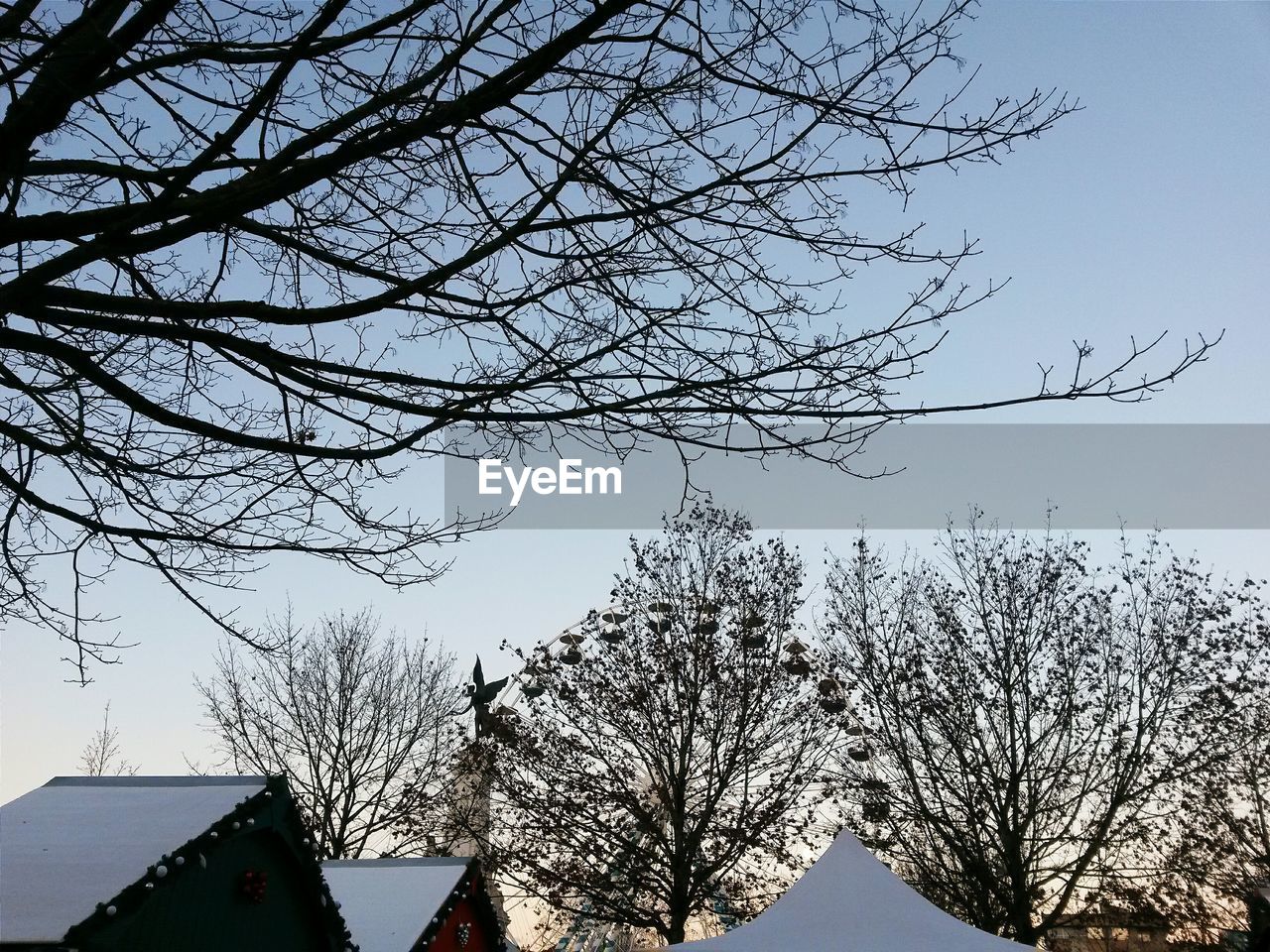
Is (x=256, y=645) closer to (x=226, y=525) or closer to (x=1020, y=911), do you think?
(x=226, y=525)

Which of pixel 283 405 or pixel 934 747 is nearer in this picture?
pixel 283 405

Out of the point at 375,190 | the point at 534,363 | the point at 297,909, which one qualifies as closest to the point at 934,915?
the point at 297,909

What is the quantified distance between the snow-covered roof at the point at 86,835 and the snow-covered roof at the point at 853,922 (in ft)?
16.0

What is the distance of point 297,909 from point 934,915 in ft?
18.8

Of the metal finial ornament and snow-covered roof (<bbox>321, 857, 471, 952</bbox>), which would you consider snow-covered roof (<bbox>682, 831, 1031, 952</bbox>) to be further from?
the metal finial ornament

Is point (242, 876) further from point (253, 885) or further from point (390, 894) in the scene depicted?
point (390, 894)

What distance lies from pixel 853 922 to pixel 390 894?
16.3 ft

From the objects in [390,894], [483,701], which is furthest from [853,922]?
[483,701]

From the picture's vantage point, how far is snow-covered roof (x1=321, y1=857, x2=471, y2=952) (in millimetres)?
10484

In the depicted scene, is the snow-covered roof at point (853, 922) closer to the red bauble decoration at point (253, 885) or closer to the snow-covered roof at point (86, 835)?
the red bauble decoration at point (253, 885)

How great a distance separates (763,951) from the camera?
9695 millimetres

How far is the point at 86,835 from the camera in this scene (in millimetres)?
7086

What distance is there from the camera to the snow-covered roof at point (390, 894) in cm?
1048

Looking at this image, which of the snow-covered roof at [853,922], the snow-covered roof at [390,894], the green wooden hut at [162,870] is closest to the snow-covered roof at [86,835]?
the green wooden hut at [162,870]
